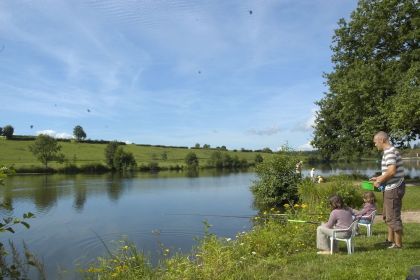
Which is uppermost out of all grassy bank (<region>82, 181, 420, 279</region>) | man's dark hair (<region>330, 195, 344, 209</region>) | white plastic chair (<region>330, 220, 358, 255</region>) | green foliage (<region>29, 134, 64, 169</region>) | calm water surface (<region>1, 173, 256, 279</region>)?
green foliage (<region>29, 134, 64, 169</region>)

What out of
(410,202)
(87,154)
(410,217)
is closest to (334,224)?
(410,217)

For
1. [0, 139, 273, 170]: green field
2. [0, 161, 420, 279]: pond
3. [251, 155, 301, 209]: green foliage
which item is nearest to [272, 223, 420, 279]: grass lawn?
[0, 161, 420, 279]: pond

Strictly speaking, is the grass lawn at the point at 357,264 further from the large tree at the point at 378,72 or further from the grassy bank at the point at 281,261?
the large tree at the point at 378,72

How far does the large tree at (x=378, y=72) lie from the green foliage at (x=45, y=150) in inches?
2439

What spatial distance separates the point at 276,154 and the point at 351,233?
14.9m

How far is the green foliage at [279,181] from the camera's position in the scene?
72.0 ft

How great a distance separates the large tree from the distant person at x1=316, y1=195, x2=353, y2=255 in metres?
15.7

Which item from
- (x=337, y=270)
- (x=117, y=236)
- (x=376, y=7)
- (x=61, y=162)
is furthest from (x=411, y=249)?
(x=61, y=162)

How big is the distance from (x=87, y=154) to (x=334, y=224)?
88936 mm

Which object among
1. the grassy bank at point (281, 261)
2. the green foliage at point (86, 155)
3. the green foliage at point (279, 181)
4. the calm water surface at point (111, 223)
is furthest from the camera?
the green foliage at point (86, 155)

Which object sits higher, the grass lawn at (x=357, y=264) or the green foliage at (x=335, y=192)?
the green foliage at (x=335, y=192)

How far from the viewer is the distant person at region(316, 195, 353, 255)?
314 inches

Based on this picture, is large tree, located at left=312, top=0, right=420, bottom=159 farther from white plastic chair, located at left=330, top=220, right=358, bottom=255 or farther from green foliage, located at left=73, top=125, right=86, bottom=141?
green foliage, located at left=73, top=125, right=86, bottom=141

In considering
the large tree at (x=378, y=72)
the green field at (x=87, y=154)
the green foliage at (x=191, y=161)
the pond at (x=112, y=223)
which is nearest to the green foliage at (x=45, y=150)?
the green field at (x=87, y=154)
